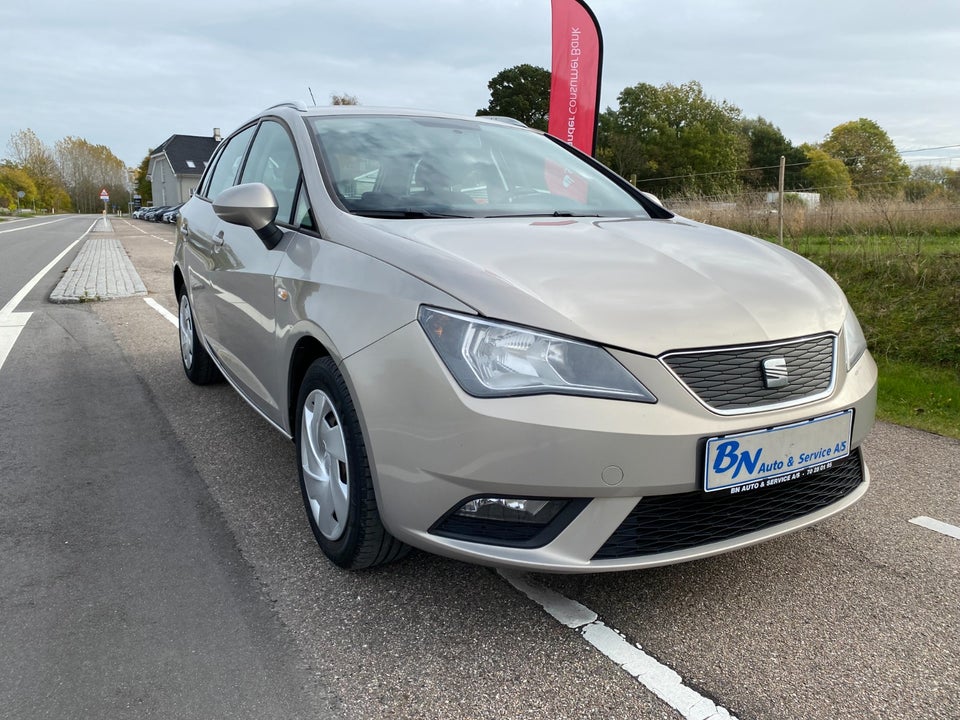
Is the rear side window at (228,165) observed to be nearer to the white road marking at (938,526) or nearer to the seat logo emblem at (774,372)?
the seat logo emblem at (774,372)

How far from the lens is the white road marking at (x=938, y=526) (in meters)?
3.09

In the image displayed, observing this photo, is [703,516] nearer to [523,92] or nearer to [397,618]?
[397,618]

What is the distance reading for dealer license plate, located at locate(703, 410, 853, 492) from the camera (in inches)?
83.0

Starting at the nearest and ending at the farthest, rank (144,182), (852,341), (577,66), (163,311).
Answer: (852,341)
(577,66)
(163,311)
(144,182)

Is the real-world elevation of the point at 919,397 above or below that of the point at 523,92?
below

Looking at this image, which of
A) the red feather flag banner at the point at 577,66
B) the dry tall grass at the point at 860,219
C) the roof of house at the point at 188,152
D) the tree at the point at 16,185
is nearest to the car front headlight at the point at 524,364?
the red feather flag banner at the point at 577,66

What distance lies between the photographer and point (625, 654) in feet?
7.32

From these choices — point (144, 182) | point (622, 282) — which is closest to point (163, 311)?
point (622, 282)

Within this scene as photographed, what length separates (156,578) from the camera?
8.84 feet

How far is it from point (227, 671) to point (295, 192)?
1856 millimetres

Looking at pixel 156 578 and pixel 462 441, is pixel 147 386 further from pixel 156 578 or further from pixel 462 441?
pixel 462 441

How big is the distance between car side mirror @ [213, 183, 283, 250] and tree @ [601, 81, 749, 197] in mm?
59325

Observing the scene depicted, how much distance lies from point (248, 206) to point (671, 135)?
66.6m

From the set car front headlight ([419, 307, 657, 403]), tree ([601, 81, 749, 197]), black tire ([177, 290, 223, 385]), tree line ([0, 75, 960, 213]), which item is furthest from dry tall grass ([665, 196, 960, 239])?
tree ([601, 81, 749, 197])
